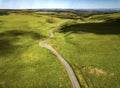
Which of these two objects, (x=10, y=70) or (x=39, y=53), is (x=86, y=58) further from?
(x=10, y=70)

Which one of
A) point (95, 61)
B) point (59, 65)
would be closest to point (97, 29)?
point (95, 61)

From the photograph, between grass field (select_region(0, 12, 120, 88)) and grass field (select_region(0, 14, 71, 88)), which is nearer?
grass field (select_region(0, 14, 71, 88))

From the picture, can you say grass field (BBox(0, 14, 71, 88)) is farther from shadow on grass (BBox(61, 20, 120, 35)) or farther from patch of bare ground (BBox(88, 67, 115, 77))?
shadow on grass (BBox(61, 20, 120, 35))

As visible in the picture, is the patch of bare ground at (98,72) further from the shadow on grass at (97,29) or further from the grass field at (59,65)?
the shadow on grass at (97,29)

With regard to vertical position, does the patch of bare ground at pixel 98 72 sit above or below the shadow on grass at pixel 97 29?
above

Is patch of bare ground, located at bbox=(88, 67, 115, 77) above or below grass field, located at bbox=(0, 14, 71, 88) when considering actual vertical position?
above

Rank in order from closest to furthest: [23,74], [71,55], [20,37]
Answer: [23,74] < [71,55] < [20,37]

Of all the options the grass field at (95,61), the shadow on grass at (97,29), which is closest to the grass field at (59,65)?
the grass field at (95,61)

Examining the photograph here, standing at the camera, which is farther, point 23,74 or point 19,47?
point 19,47

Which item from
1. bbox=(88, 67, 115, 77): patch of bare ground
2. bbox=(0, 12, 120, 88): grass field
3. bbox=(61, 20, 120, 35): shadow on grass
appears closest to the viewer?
bbox=(0, 12, 120, 88): grass field

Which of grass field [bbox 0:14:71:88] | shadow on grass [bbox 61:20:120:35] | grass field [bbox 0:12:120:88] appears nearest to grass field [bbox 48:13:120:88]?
grass field [bbox 0:12:120:88]

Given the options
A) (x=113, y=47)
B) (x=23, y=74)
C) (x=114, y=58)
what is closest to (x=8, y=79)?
(x=23, y=74)
